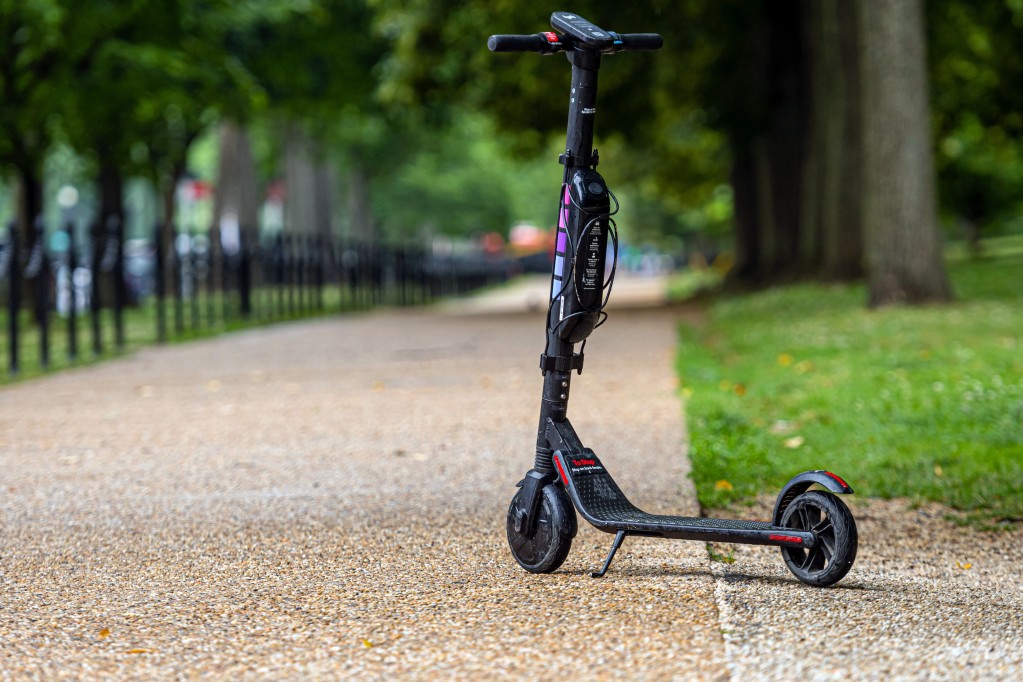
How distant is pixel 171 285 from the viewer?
22.8m

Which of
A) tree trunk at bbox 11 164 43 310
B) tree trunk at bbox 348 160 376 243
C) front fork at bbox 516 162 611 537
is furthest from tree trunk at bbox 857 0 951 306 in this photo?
tree trunk at bbox 348 160 376 243

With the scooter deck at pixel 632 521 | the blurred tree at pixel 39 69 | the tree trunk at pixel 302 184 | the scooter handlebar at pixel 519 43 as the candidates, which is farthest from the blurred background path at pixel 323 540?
the tree trunk at pixel 302 184

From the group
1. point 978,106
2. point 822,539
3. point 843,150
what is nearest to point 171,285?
point 843,150

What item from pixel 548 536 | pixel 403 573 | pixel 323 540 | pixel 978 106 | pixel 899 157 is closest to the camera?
pixel 548 536

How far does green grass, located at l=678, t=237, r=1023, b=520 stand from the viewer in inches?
237

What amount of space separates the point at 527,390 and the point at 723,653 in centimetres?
672

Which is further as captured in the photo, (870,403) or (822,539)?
(870,403)

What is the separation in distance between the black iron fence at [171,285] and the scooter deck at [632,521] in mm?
8437

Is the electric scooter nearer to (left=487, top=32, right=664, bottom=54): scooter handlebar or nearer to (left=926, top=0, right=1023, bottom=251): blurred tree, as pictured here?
(left=487, top=32, right=664, bottom=54): scooter handlebar

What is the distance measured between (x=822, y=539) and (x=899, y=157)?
38.1 feet

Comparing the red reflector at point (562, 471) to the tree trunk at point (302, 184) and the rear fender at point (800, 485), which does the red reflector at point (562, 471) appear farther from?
the tree trunk at point (302, 184)

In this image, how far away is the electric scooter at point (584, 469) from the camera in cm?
401

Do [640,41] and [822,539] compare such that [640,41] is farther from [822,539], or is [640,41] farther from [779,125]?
[779,125]

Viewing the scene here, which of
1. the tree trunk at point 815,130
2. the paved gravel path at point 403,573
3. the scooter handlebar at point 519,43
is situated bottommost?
the paved gravel path at point 403,573
